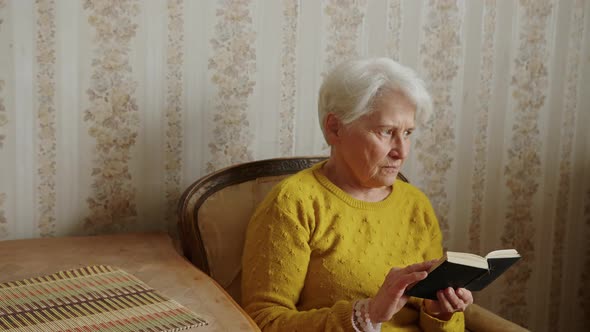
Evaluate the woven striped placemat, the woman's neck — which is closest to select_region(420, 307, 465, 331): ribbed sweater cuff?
the woman's neck

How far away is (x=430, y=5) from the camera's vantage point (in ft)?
7.96

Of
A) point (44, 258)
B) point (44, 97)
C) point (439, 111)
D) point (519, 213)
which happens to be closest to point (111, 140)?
point (44, 97)

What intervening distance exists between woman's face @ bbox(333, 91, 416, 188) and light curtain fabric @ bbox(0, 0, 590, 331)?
47cm

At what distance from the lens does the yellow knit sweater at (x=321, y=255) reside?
1.75 m

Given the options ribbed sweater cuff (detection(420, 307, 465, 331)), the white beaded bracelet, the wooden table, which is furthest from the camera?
ribbed sweater cuff (detection(420, 307, 465, 331))

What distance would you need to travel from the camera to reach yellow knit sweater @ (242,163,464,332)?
1.75 m

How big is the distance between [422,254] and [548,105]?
3.24 feet

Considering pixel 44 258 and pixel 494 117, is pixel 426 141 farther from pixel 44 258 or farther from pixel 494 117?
pixel 44 258

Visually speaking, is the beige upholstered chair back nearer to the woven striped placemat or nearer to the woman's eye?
the woven striped placemat

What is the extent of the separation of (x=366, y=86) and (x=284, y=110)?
0.52 metres

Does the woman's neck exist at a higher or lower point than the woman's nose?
lower

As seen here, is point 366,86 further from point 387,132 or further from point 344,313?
point 344,313

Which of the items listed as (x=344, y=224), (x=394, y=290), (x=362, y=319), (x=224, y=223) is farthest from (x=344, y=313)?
(x=224, y=223)

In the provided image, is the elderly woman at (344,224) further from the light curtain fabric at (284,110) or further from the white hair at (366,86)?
the light curtain fabric at (284,110)
